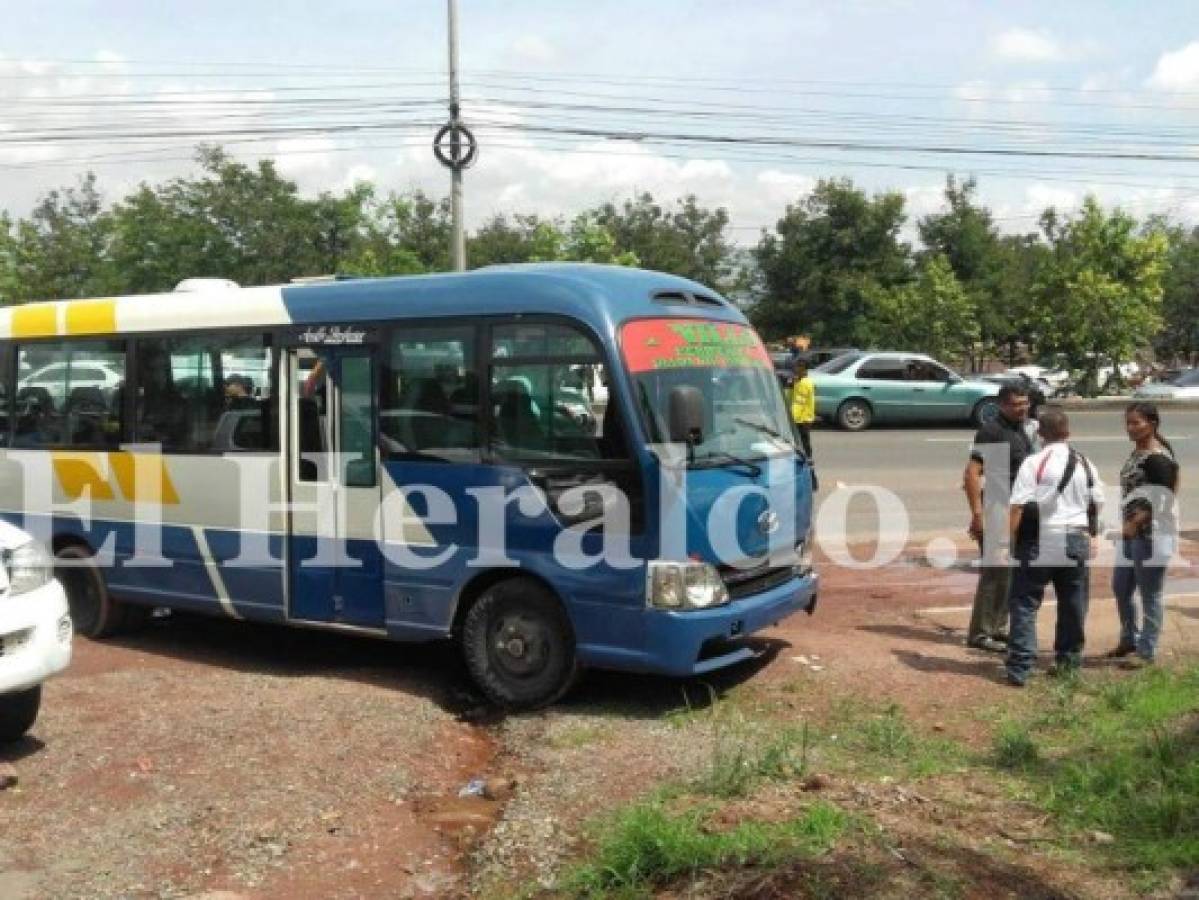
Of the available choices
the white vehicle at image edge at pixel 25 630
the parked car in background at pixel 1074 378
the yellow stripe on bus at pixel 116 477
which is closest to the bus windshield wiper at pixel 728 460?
the white vehicle at image edge at pixel 25 630

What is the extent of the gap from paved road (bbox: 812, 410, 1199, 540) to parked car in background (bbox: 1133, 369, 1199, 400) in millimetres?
4669

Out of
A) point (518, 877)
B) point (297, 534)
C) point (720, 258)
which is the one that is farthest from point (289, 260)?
point (518, 877)

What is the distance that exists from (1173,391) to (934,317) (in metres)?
6.63

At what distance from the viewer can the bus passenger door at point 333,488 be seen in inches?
294

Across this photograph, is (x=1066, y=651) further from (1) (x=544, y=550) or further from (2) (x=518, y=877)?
(2) (x=518, y=877)

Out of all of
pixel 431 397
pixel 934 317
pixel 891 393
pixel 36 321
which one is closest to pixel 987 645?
pixel 431 397

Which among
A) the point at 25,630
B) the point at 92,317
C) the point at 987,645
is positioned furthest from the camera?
the point at 92,317

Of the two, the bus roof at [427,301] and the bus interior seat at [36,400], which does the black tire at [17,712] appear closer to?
the bus roof at [427,301]

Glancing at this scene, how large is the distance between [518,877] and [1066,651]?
13.3 feet

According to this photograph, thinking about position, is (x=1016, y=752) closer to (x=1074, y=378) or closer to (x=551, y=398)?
(x=551, y=398)

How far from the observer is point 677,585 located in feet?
21.2

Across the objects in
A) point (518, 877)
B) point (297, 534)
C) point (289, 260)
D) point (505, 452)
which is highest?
point (289, 260)

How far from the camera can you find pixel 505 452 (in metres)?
6.93

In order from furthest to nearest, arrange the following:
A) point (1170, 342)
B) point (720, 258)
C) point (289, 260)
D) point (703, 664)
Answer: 1. point (1170, 342)
2. point (720, 258)
3. point (289, 260)
4. point (703, 664)
